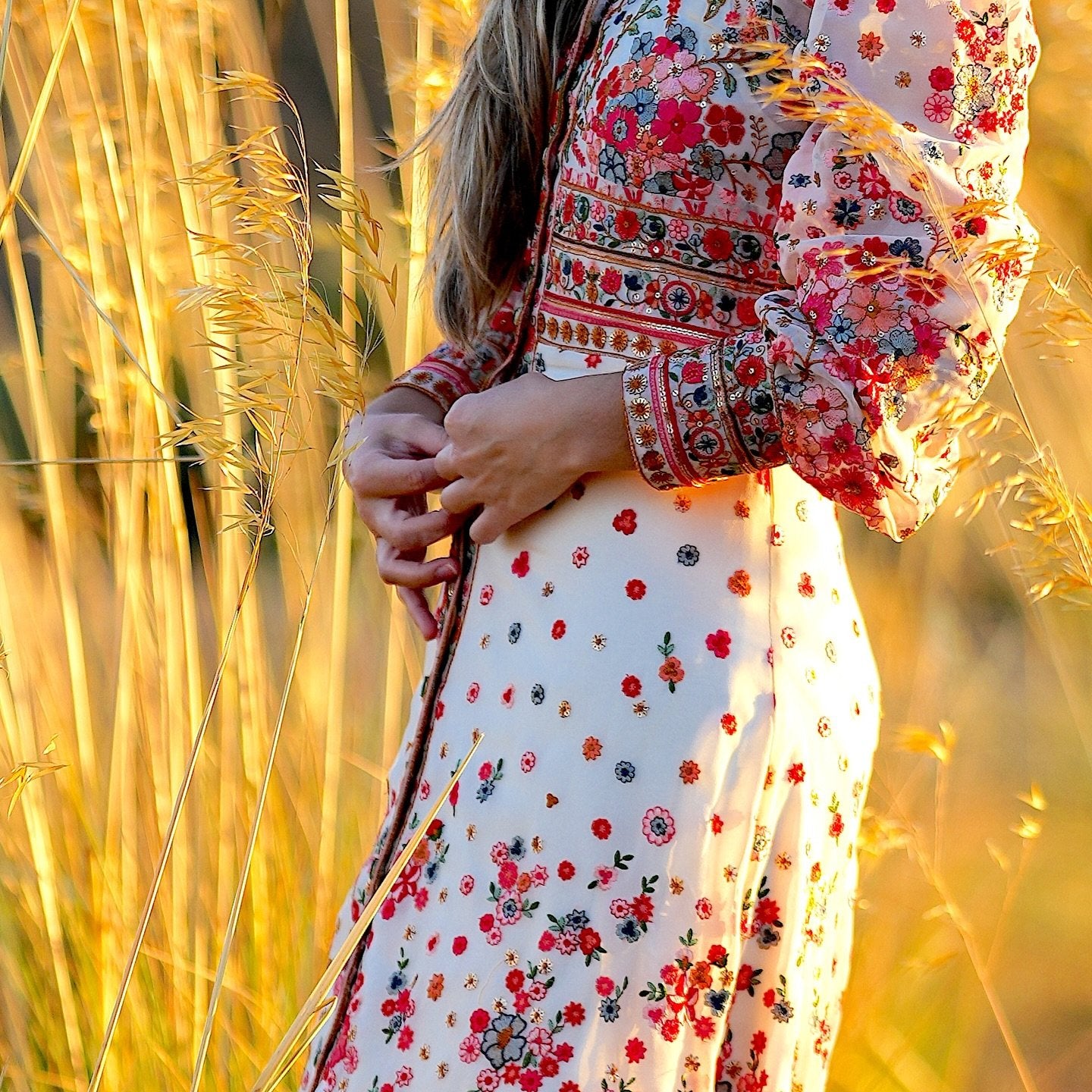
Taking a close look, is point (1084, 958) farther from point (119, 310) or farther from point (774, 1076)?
point (119, 310)

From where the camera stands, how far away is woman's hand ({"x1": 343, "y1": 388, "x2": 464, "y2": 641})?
0.90m

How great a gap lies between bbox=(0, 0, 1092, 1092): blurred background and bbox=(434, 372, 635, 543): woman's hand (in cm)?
19

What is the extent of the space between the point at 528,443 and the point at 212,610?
0.78 metres

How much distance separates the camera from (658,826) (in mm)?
740

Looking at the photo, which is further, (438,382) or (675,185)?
(438,382)

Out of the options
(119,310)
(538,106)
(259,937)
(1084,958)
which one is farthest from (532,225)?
(1084,958)

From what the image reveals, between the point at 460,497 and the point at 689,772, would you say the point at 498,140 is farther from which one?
the point at 689,772

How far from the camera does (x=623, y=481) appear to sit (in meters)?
0.80

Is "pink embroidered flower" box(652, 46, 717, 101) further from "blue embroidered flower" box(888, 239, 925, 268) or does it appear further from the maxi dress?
"blue embroidered flower" box(888, 239, 925, 268)

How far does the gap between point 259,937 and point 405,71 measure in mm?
874

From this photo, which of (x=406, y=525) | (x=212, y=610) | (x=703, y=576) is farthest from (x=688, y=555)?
(x=212, y=610)

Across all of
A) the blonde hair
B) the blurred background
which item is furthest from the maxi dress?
the blurred background

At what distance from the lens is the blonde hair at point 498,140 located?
3.17 feet

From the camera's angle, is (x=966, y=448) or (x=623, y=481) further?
(x=966, y=448)
